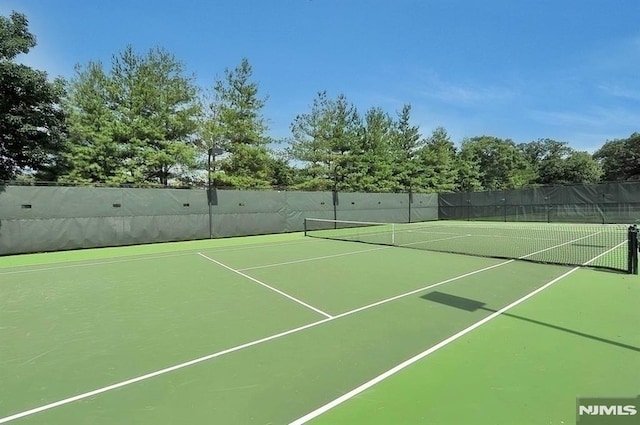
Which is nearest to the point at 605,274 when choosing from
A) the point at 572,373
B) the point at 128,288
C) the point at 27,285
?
the point at 572,373

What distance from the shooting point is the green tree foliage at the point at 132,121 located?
65.7 feet

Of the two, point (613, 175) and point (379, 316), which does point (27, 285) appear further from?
point (613, 175)

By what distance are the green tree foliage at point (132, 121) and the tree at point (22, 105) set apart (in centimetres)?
408

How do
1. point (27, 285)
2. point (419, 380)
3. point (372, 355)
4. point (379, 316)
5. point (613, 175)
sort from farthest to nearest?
point (613, 175) < point (27, 285) < point (379, 316) < point (372, 355) < point (419, 380)

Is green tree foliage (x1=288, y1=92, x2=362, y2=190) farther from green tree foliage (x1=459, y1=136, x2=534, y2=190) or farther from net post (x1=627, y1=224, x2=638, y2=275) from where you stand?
green tree foliage (x1=459, y1=136, x2=534, y2=190)

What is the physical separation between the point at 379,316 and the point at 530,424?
8.27 ft

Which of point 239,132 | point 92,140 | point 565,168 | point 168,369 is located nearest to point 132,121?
point 92,140

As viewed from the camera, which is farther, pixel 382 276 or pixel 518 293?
pixel 382 276

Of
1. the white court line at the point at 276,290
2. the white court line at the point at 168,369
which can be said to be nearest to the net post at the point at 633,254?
the white court line at the point at 168,369

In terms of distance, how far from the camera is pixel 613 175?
192 feet

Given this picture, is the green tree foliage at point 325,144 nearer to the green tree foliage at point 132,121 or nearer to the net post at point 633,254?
the green tree foliage at point 132,121

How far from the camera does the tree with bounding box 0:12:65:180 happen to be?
1278 centimetres

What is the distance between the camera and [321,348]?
381 centimetres

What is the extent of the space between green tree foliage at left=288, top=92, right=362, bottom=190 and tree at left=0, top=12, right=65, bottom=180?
49.5 feet
